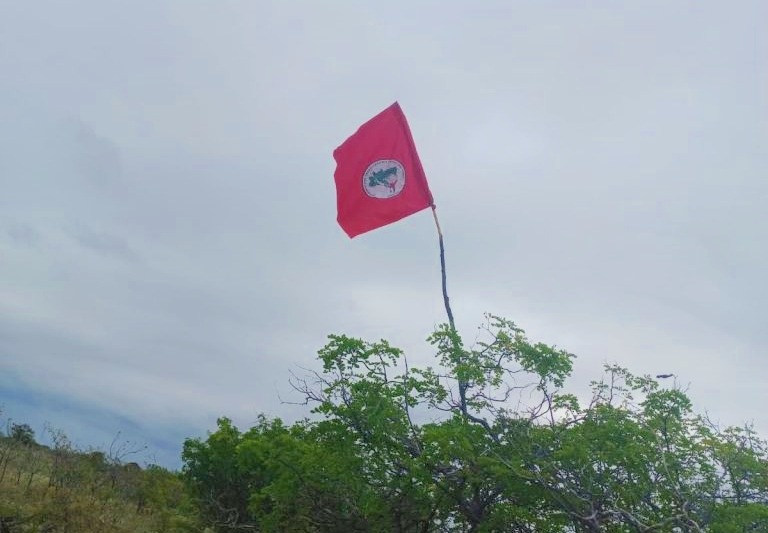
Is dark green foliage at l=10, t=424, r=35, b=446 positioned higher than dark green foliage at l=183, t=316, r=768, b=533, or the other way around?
dark green foliage at l=10, t=424, r=35, b=446

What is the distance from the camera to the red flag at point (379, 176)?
1444 cm

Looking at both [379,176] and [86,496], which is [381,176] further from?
[86,496]

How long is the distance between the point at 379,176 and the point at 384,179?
115 mm

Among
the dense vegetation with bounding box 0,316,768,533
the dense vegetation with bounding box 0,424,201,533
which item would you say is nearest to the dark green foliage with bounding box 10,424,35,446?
the dense vegetation with bounding box 0,424,201,533

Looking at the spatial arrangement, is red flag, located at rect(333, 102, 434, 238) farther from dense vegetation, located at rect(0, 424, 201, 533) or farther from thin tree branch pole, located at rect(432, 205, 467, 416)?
dense vegetation, located at rect(0, 424, 201, 533)

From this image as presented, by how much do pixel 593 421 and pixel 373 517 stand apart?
4030 millimetres

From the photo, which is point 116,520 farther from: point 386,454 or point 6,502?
point 386,454

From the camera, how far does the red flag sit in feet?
47.4

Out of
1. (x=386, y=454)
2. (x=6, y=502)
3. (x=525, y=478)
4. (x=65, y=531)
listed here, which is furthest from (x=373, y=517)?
(x=6, y=502)

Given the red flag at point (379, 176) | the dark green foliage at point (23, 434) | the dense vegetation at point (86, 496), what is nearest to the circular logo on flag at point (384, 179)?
the red flag at point (379, 176)

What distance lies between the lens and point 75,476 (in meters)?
23.2

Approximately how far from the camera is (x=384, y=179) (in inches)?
575

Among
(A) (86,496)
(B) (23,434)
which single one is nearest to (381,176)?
(A) (86,496)

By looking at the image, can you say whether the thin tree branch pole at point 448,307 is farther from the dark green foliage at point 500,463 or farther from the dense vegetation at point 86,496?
the dense vegetation at point 86,496
